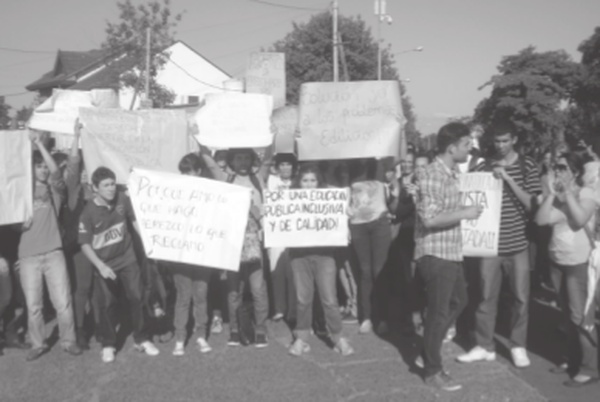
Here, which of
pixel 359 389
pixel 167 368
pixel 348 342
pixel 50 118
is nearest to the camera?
pixel 359 389

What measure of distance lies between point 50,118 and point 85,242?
1981 mm

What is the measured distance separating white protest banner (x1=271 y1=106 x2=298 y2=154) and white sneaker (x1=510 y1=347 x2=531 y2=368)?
3233 mm

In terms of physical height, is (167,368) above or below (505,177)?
below

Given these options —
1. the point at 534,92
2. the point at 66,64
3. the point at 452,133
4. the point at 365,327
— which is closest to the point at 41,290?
the point at 365,327

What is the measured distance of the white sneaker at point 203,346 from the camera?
246 inches

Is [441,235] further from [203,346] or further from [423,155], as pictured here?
[423,155]

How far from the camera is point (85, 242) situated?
5.90m

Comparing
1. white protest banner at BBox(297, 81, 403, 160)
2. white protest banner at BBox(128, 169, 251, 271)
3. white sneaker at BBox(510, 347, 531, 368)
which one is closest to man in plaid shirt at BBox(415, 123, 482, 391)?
white sneaker at BBox(510, 347, 531, 368)

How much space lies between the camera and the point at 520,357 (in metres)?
5.61

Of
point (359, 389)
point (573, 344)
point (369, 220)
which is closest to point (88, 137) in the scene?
point (369, 220)

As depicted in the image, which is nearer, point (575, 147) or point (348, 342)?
point (348, 342)

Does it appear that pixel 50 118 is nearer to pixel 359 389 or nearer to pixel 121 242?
pixel 121 242

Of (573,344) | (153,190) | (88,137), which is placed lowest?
(573,344)

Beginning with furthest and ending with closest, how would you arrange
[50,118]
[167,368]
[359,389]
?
[50,118]
[167,368]
[359,389]
